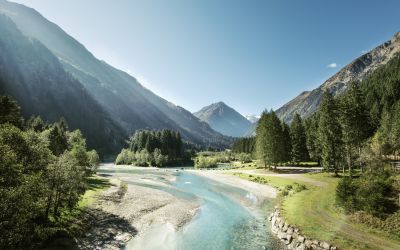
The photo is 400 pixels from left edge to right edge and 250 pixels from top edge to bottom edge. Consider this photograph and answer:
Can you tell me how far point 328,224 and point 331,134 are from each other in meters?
45.2

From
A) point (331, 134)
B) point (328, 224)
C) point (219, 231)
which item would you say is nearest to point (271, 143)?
point (331, 134)

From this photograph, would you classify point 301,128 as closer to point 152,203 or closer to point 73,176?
point 152,203

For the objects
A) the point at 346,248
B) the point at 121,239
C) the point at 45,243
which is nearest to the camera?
the point at 346,248

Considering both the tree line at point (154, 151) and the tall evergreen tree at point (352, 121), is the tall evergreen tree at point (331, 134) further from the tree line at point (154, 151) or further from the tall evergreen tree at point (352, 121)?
the tree line at point (154, 151)

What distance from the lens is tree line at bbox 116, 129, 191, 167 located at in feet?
551

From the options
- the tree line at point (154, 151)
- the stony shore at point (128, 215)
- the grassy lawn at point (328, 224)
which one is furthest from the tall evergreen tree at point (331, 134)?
the tree line at point (154, 151)

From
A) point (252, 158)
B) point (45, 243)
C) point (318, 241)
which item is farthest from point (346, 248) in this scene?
point (252, 158)

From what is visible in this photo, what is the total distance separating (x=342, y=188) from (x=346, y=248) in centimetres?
1435

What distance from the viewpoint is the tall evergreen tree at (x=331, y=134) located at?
70.3 m

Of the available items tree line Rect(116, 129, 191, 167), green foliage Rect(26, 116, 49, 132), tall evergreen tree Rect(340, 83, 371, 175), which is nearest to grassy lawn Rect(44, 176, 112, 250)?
tall evergreen tree Rect(340, 83, 371, 175)

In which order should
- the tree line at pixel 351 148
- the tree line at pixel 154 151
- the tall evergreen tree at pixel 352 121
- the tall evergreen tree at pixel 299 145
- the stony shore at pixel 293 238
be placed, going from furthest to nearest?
1. the tree line at pixel 154 151
2. the tall evergreen tree at pixel 299 145
3. the tall evergreen tree at pixel 352 121
4. the tree line at pixel 351 148
5. the stony shore at pixel 293 238

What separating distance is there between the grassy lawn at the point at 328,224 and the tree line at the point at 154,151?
127m

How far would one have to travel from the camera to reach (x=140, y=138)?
191375 mm

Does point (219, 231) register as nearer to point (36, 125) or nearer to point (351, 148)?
point (351, 148)
